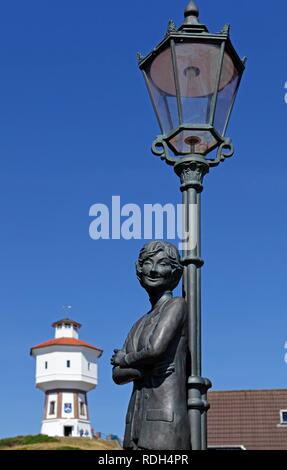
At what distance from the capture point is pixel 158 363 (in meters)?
5.09

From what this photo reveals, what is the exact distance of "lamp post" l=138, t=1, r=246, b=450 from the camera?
5293mm

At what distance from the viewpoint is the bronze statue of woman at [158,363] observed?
4.91 meters

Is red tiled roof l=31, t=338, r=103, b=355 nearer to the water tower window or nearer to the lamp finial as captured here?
the water tower window

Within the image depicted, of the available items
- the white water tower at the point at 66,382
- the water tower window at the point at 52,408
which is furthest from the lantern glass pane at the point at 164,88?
the water tower window at the point at 52,408

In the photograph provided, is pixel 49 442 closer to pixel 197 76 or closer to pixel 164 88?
pixel 164 88

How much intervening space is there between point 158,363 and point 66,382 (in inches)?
2750

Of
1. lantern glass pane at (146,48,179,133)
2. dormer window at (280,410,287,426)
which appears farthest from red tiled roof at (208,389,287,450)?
lantern glass pane at (146,48,179,133)

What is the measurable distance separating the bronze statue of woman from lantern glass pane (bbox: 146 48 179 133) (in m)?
0.88

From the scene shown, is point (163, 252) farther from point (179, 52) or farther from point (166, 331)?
point (179, 52)

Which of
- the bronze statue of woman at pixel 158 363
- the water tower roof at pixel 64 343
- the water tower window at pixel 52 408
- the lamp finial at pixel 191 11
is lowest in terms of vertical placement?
the bronze statue of woman at pixel 158 363

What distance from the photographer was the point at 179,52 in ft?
17.7

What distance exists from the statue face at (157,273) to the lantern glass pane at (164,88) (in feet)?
2.98

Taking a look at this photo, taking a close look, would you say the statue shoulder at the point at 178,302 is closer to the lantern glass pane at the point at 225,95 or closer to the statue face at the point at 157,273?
the statue face at the point at 157,273
